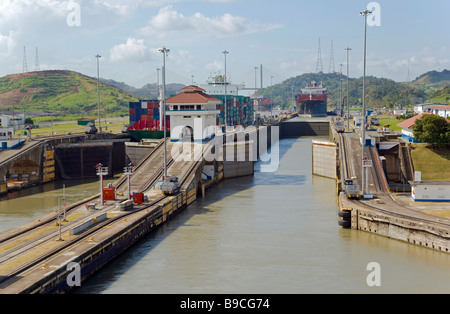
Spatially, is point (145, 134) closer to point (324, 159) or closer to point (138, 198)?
point (324, 159)

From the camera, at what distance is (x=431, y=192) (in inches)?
2208

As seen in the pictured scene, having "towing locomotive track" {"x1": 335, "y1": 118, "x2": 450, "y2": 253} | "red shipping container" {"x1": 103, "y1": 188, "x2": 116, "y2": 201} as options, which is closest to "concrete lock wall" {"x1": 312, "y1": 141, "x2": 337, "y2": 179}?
"towing locomotive track" {"x1": 335, "y1": 118, "x2": 450, "y2": 253}

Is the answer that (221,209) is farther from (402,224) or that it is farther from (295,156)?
(295,156)

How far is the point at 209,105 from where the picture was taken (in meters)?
92.5

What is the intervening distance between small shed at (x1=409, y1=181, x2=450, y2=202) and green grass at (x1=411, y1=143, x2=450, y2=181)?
66.7 feet

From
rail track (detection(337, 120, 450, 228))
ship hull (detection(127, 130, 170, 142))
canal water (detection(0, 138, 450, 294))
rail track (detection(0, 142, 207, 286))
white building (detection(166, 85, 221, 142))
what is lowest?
canal water (detection(0, 138, 450, 294))

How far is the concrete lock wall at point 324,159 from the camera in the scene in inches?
3440

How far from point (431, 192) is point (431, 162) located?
22.9 meters

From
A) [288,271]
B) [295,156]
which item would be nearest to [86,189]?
[288,271]

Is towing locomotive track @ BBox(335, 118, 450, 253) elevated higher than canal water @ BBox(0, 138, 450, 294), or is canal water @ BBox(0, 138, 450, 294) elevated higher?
towing locomotive track @ BBox(335, 118, 450, 253)

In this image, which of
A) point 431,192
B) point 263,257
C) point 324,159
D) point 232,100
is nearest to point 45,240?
point 263,257

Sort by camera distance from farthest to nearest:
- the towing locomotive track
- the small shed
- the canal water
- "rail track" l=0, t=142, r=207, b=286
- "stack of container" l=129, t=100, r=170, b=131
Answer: "stack of container" l=129, t=100, r=170, b=131
the small shed
the towing locomotive track
the canal water
"rail track" l=0, t=142, r=207, b=286

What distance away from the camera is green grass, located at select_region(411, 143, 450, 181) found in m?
75.9

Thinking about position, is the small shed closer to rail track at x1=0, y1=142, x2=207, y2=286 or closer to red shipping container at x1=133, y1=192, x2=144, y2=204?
rail track at x1=0, y1=142, x2=207, y2=286
